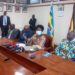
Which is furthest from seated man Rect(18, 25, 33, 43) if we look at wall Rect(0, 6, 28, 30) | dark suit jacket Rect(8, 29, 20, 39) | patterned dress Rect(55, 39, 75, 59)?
wall Rect(0, 6, 28, 30)

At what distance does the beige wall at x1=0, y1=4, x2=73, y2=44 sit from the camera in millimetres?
5812

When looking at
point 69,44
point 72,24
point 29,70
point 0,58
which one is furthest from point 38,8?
point 29,70

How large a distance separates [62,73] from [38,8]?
5829 millimetres

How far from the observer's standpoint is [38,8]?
7355mm

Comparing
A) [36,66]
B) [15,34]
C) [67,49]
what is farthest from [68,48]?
[15,34]

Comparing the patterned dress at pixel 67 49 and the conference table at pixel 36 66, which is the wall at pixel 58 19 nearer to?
the patterned dress at pixel 67 49

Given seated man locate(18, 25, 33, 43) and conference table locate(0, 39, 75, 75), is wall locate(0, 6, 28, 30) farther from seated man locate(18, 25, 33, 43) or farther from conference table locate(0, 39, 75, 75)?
conference table locate(0, 39, 75, 75)

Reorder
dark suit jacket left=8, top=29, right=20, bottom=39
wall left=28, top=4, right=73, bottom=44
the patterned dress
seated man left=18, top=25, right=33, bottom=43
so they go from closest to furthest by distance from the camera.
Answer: the patterned dress → seated man left=18, top=25, right=33, bottom=43 → dark suit jacket left=8, top=29, right=20, bottom=39 → wall left=28, top=4, right=73, bottom=44

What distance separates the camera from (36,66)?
2186 mm

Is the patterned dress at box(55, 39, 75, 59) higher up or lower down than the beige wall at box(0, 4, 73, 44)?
lower down

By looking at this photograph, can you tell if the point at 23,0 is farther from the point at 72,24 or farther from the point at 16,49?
the point at 16,49

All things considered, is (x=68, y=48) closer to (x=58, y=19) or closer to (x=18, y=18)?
(x=58, y=19)

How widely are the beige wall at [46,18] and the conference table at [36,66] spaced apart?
3476 millimetres

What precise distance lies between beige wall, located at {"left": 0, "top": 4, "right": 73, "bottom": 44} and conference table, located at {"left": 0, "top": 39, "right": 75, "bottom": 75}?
3.48 m
